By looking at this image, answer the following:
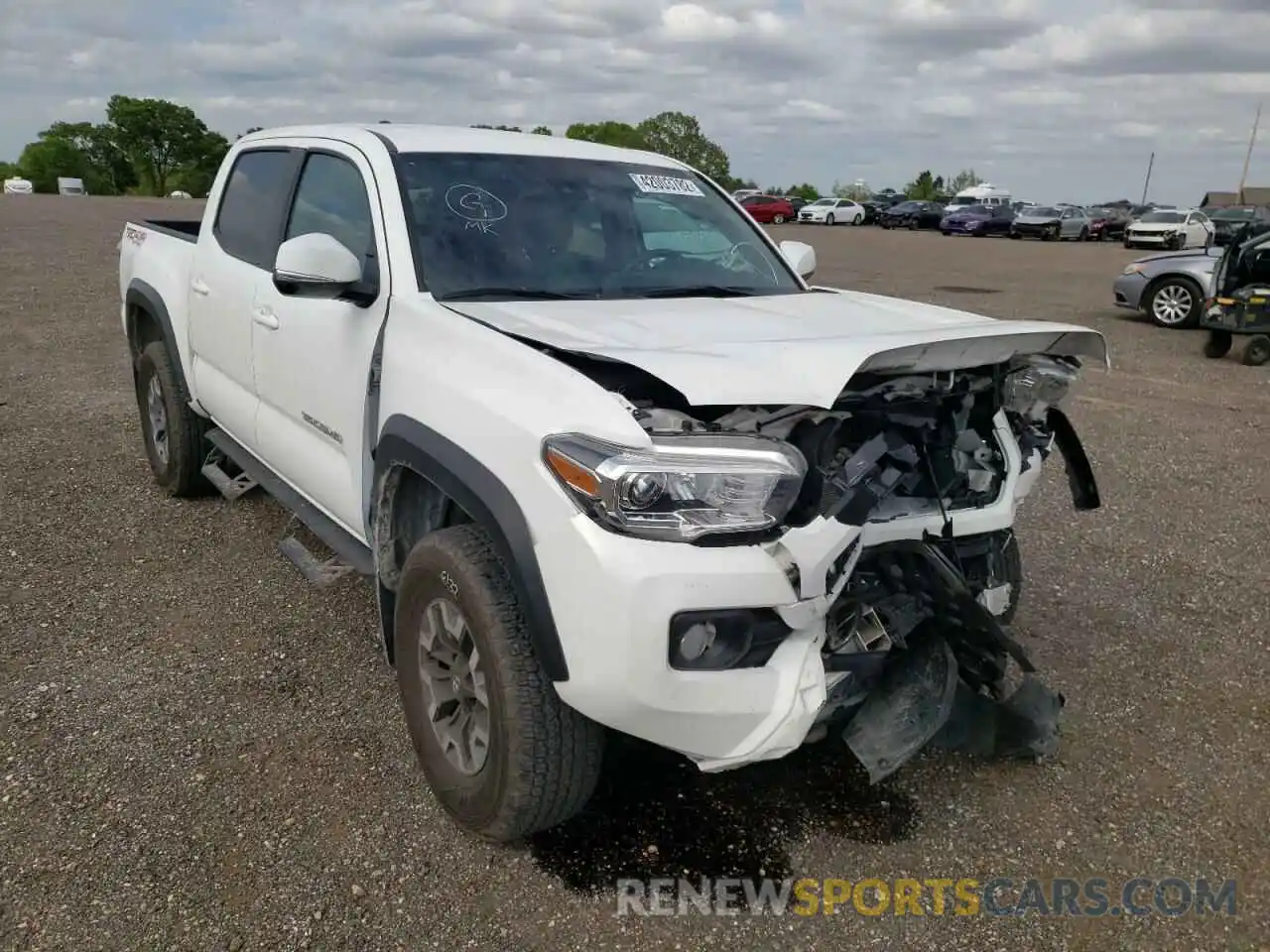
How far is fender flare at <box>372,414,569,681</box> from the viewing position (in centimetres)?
232

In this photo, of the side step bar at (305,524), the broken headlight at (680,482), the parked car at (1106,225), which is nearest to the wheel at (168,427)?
the side step bar at (305,524)

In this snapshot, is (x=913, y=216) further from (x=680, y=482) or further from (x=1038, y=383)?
(x=680, y=482)

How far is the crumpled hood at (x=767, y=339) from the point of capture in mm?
2344

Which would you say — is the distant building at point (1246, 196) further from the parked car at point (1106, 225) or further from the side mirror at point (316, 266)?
the side mirror at point (316, 266)

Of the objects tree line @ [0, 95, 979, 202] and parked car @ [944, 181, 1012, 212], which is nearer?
parked car @ [944, 181, 1012, 212]

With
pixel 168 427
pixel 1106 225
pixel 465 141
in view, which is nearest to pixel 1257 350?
pixel 465 141

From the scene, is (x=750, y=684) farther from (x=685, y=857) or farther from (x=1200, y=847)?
(x=1200, y=847)

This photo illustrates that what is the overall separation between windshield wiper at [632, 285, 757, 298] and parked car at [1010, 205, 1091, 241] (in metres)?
38.8

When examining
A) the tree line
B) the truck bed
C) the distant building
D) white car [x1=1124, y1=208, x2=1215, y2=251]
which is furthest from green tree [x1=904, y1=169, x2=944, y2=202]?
the truck bed

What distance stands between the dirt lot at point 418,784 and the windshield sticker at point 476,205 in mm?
1651

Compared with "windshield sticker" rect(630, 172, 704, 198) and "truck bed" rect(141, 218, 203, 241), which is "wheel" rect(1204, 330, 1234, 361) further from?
"truck bed" rect(141, 218, 203, 241)

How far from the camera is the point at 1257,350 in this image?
35.0ft

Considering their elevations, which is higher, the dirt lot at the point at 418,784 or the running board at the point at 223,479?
the running board at the point at 223,479

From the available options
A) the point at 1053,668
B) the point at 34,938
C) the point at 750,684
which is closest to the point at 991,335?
the point at 750,684
